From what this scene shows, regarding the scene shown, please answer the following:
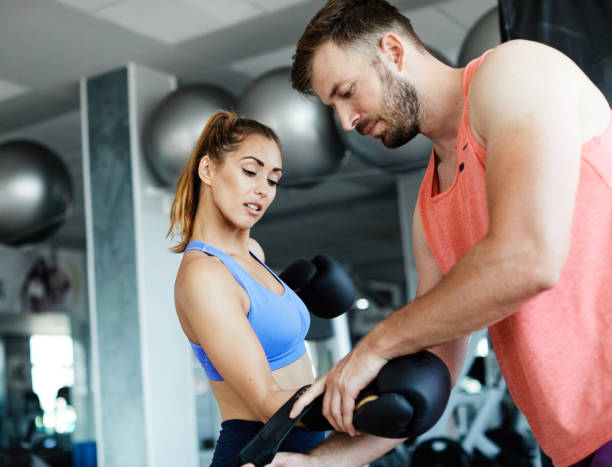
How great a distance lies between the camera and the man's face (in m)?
1.30

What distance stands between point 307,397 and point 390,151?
7.54 ft

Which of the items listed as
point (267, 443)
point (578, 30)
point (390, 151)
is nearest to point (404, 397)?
point (267, 443)

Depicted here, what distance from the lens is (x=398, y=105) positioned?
51.8 inches

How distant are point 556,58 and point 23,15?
10.4 ft

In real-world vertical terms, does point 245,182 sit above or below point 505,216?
above

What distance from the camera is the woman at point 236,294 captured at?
4.46ft

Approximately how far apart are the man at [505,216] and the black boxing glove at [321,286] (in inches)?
20.7

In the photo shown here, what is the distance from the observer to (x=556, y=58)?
1.09 meters

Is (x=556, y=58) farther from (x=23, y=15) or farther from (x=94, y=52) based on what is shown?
(x=94, y=52)

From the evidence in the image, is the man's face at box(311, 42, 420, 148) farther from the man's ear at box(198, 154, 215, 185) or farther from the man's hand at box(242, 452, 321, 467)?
the man's hand at box(242, 452, 321, 467)

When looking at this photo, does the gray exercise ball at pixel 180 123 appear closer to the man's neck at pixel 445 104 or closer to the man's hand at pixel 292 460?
the man's neck at pixel 445 104

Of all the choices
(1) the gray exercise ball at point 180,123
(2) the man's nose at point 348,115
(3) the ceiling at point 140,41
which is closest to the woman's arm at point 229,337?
(2) the man's nose at point 348,115

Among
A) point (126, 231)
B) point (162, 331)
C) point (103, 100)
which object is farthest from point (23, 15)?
point (162, 331)

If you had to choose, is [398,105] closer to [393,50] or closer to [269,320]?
[393,50]
